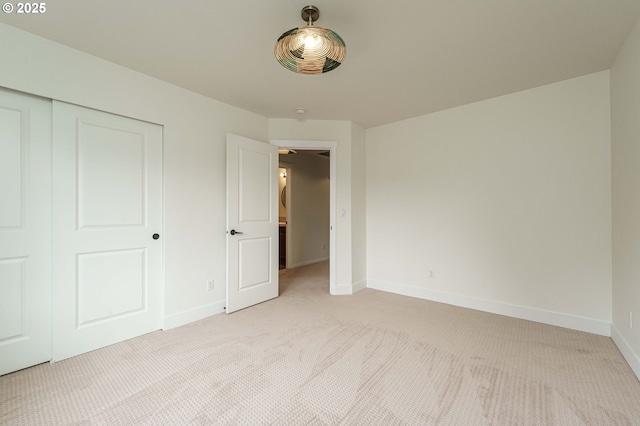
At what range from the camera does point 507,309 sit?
3010 millimetres

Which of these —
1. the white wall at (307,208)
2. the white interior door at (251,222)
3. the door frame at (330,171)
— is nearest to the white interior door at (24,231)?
the white interior door at (251,222)

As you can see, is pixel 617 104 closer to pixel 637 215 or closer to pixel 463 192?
Result: pixel 637 215

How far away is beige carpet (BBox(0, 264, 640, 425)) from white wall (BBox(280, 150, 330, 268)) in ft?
9.89

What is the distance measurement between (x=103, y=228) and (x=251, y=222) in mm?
1440

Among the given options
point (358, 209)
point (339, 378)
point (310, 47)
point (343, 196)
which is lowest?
point (339, 378)

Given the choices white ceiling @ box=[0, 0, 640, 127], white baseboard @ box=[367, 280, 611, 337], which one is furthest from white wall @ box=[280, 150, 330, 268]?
white ceiling @ box=[0, 0, 640, 127]

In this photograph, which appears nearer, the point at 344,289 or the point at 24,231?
the point at 24,231

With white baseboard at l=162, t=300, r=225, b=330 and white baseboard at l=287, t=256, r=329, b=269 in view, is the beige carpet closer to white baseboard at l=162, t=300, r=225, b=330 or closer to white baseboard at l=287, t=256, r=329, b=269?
white baseboard at l=162, t=300, r=225, b=330

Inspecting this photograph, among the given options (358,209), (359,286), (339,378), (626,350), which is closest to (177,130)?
(358,209)

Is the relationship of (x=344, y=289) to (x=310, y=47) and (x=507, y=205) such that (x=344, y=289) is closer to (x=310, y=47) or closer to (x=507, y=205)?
(x=507, y=205)

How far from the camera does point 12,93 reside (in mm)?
1945

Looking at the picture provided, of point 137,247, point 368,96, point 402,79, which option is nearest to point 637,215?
point 402,79

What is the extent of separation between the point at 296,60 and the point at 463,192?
2.61 metres

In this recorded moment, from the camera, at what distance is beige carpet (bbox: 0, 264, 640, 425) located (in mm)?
1535
